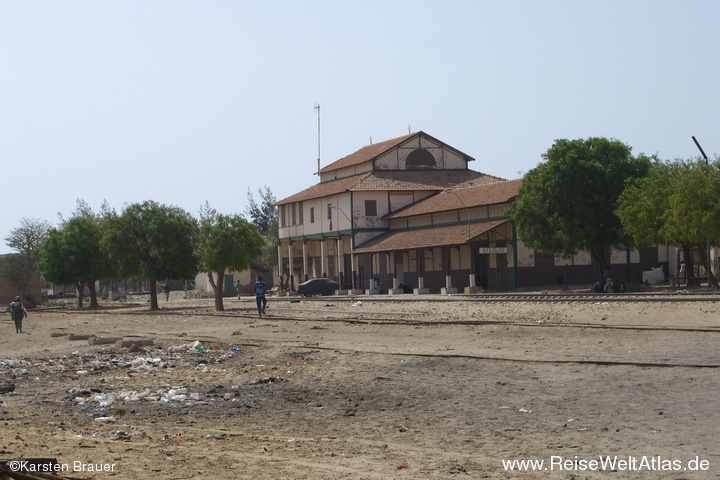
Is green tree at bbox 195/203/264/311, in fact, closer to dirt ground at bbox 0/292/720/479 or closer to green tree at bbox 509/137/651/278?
green tree at bbox 509/137/651/278

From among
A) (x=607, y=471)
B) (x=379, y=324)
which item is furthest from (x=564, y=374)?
(x=379, y=324)

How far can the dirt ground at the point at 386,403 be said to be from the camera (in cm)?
1021

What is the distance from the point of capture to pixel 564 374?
1608 cm

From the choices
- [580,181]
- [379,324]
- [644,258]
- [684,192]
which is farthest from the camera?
[644,258]

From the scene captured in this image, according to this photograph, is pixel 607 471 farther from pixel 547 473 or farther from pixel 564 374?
pixel 564 374

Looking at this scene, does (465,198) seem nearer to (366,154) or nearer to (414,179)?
(414,179)

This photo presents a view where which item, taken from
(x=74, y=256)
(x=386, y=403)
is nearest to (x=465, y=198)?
(x=74, y=256)

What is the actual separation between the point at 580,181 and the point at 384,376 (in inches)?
1379

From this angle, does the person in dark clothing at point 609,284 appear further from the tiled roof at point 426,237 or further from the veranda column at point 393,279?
the veranda column at point 393,279

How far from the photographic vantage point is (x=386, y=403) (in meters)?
14.5

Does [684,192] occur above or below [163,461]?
above

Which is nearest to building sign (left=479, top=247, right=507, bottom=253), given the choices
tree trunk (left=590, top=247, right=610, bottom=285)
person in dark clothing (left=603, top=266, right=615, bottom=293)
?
tree trunk (left=590, top=247, right=610, bottom=285)

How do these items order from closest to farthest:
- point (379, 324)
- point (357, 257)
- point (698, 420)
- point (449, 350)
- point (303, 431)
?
point (698, 420) < point (303, 431) < point (449, 350) < point (379, 324) < point (357, 257)

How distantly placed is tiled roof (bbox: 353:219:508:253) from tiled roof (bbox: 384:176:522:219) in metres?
1.23
